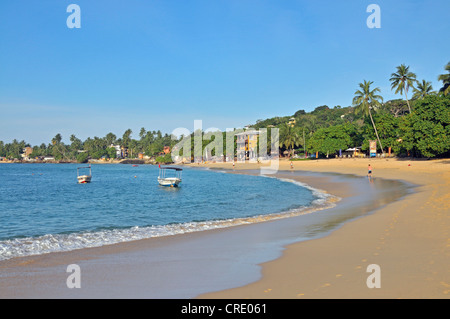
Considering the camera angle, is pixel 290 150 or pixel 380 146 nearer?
pixel 380 146

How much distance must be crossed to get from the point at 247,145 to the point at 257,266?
5537 inches

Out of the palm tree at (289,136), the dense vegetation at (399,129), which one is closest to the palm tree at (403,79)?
the dense vegetation at (399,129)

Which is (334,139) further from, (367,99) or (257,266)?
(257,266)

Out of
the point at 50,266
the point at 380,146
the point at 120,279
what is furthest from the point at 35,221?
the point at 380,146

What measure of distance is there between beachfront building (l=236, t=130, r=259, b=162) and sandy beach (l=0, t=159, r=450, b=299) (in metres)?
129

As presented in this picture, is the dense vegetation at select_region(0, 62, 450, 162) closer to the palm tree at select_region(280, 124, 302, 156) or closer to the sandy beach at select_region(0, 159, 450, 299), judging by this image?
the palm tree at select_region(280, 124, 302, 156)

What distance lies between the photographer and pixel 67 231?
17531 mm

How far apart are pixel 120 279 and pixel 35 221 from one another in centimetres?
1593

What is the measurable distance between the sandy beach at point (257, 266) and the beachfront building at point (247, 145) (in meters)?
129

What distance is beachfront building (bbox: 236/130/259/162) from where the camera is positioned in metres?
145

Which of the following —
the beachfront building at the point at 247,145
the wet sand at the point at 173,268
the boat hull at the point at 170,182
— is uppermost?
the beachfront building at the point at 247,145

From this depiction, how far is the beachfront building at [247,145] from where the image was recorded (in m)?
145

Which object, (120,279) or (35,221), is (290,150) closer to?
(35,221)

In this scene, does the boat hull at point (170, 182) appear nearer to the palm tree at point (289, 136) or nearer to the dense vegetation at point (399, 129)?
the dense vegetation at point (399, 129)
